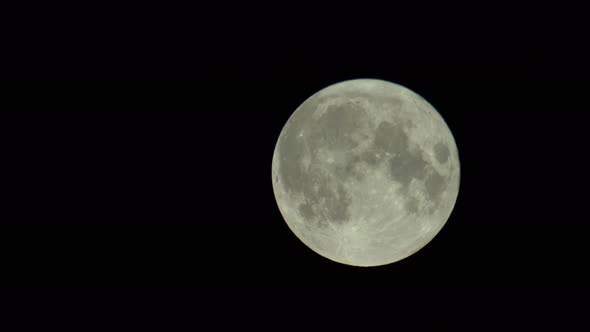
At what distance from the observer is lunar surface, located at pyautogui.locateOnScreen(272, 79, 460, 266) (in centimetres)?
521

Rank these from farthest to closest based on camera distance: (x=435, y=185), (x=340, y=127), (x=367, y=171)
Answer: (x=435, y=185)
(x=340, y=127)
(x=367, y=171)

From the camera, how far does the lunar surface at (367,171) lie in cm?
521

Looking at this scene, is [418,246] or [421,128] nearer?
[421,128]

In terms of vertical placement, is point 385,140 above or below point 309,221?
above

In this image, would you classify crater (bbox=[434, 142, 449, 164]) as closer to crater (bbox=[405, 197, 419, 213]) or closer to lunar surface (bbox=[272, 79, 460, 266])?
lunar surface (bbox=[272, 79, 460, 266])

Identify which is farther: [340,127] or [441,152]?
[441,152]

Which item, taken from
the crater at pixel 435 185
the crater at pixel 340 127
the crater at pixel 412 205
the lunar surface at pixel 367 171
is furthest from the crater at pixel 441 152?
the crater at pixel 340 127

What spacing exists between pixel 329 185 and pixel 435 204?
1.21 m

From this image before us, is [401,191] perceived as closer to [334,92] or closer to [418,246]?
[418,246]

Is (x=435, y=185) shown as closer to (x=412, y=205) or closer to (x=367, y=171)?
(x=412, y=205)

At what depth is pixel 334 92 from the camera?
578cm

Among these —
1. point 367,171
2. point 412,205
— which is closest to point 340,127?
point 367,171

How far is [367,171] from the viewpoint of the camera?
5168 millimetres

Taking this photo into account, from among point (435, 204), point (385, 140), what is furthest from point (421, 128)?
point (435, 204)
